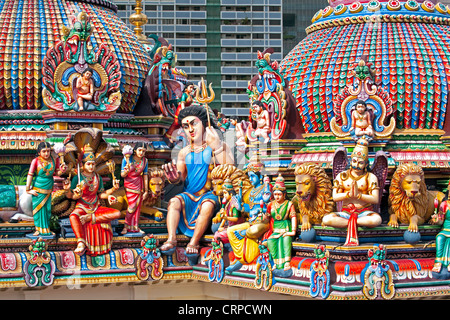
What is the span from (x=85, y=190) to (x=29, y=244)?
1388 mm

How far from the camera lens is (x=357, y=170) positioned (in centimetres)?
1850

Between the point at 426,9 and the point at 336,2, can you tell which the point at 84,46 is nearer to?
the point at 336,2

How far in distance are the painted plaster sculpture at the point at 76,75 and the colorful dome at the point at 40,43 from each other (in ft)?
1.33

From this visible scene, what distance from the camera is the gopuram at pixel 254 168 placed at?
60.7 ft

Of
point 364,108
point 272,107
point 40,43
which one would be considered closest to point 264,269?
point 364,108

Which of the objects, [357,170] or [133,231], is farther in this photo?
[133,231]

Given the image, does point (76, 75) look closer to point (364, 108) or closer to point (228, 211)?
point (228, 211)

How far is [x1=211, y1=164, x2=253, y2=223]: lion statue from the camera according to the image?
67.0 feet

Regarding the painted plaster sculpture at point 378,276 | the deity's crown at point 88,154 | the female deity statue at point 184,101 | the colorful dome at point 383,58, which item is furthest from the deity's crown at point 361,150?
the female deity statue at point 184,101

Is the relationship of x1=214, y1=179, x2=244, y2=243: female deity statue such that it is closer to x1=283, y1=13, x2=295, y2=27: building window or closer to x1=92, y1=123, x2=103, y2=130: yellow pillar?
x1=92, y1=123, x2=103, y2=130: yellow pillar

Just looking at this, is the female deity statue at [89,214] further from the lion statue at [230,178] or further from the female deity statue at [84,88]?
the lion statue at [230,178]

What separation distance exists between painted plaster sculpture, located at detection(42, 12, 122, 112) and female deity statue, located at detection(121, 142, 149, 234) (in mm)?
1596

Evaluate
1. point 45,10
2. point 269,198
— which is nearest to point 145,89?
point 45,10

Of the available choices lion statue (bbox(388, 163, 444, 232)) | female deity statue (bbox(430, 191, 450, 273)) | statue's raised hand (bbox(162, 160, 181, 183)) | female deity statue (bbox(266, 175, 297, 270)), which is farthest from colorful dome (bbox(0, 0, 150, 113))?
female deity statue (bbox(430, 191, 450, 273))
